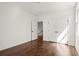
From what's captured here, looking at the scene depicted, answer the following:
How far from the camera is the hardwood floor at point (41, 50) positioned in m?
1.91

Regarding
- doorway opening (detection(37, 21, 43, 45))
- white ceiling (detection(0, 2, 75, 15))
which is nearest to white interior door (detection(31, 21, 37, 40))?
doorway opening (detection(37, 21, 43, 45))

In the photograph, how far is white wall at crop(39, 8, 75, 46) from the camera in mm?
1969

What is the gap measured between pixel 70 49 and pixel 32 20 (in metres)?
0.89

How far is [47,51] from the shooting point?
1994mm

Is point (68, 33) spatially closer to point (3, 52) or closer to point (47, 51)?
point (47, 51)

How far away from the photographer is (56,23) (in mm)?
2061

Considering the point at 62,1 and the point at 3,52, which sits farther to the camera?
the point at 3,52

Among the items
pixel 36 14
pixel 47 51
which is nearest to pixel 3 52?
pixel 47 51

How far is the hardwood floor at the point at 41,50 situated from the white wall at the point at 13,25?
100 mm

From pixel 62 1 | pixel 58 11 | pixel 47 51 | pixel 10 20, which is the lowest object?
pixel 47 51

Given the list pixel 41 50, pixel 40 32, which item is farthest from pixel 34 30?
pixel 41 50

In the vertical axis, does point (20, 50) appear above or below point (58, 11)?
below

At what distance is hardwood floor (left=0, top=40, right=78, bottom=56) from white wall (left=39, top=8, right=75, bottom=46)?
115mm

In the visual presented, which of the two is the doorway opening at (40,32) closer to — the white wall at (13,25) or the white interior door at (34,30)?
the white interior door at (34,30)
